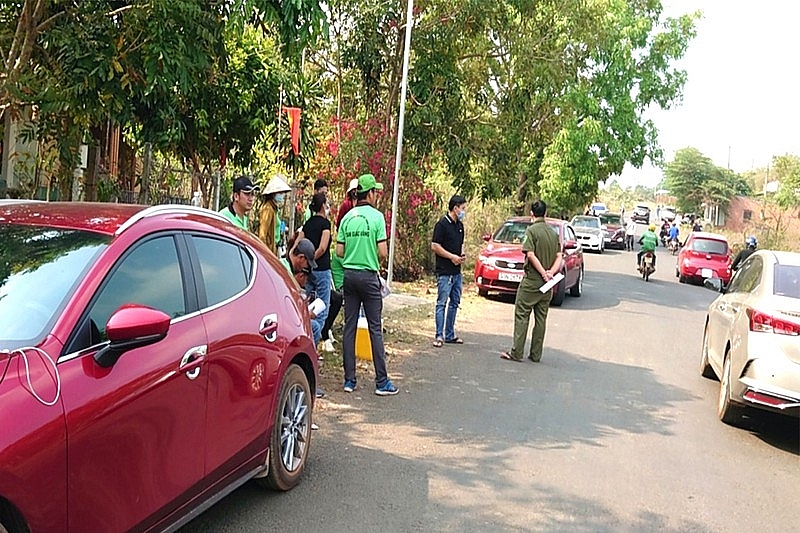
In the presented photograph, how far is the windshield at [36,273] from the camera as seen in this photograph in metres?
3.28

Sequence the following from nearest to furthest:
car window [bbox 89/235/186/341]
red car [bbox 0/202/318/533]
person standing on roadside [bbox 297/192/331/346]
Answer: red car [bbox 0/202/318/533] → car window [bbox 89/235/186/341] → person standing on roadside [bbox 297/192/331/346]

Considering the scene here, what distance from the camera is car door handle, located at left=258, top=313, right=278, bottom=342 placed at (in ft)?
15.7

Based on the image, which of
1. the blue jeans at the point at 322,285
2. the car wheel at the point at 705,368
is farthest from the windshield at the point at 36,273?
the car wheel at the point at 705,368

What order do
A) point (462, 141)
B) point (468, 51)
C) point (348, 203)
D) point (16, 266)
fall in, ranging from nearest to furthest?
point (16, 266), point (348, 203), point (462, 141), point (468, 51)

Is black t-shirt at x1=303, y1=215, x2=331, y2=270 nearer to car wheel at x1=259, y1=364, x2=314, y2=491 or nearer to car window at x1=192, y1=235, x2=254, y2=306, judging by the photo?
car wheel at x1=259, y1=364, x2=314, y2=491

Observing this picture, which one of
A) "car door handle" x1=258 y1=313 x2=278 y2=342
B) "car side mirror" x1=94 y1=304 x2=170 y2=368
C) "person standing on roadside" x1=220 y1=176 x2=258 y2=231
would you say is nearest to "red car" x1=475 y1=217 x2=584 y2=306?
"person standing on roadside" x1=220 y1=176 x2=258 y2=231

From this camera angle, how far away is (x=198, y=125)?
438 inches

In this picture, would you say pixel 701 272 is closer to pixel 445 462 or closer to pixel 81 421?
pixel 445 462

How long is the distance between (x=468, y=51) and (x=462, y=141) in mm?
2530

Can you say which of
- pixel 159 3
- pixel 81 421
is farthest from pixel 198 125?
pixel 81 421

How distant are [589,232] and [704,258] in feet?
43.7

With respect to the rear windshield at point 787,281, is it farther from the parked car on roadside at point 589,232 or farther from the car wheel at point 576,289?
the parked car on roadside at point 589,232

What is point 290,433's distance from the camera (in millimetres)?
5293

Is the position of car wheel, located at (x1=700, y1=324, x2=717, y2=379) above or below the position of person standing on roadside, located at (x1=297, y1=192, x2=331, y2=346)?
below
